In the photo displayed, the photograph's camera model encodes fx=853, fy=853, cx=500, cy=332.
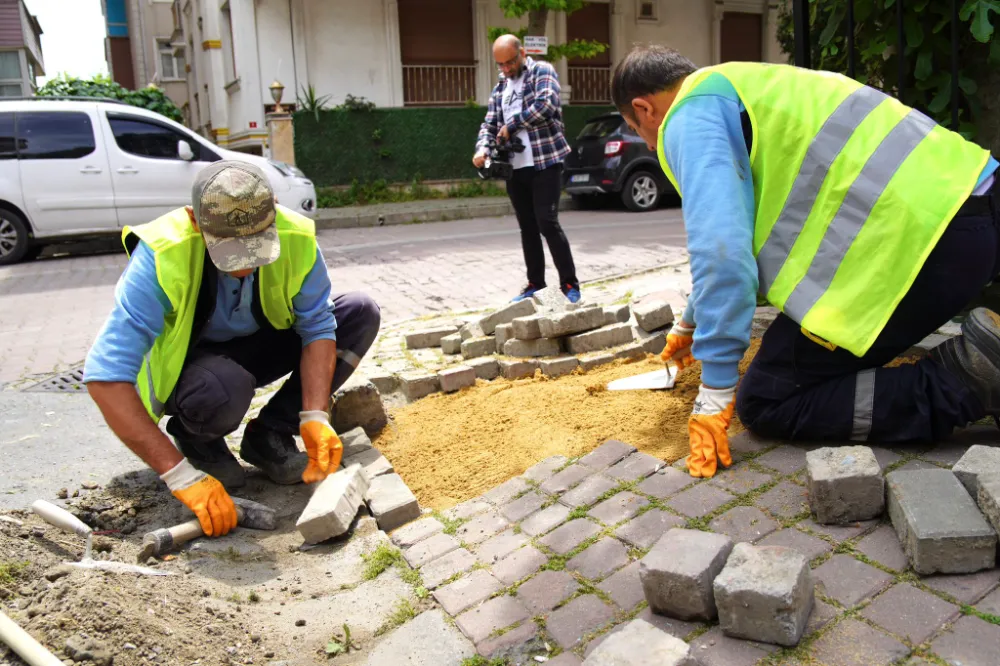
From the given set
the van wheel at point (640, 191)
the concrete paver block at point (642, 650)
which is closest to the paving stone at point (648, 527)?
the concrete paver block at point (642, 650)

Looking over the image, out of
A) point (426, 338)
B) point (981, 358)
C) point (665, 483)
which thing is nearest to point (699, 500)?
point (665, 483)

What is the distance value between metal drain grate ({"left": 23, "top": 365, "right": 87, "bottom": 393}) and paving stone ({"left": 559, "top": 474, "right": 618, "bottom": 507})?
3.40 meters

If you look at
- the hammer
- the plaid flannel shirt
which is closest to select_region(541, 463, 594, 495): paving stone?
the hammer

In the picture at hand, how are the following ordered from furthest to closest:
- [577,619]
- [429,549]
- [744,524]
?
[429,549] → [744,524] → [577,619]

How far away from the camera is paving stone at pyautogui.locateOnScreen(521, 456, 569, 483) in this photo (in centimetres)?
322

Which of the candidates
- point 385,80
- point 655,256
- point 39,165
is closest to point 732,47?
point 385,80

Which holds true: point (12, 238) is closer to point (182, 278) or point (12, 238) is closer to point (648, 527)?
point (182, 278)

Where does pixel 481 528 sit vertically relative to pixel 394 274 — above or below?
Answer: below

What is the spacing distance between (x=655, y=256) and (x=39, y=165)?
290 inches

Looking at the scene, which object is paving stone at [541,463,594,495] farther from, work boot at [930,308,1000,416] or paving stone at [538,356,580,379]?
paving stone at [538,356,580,379]

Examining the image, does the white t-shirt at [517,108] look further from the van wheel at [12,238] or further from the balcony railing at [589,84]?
the balcony railing at [589,84]

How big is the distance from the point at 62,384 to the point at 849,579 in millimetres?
4747

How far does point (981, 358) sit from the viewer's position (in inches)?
108

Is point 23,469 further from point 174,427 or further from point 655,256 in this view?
point 655,256
